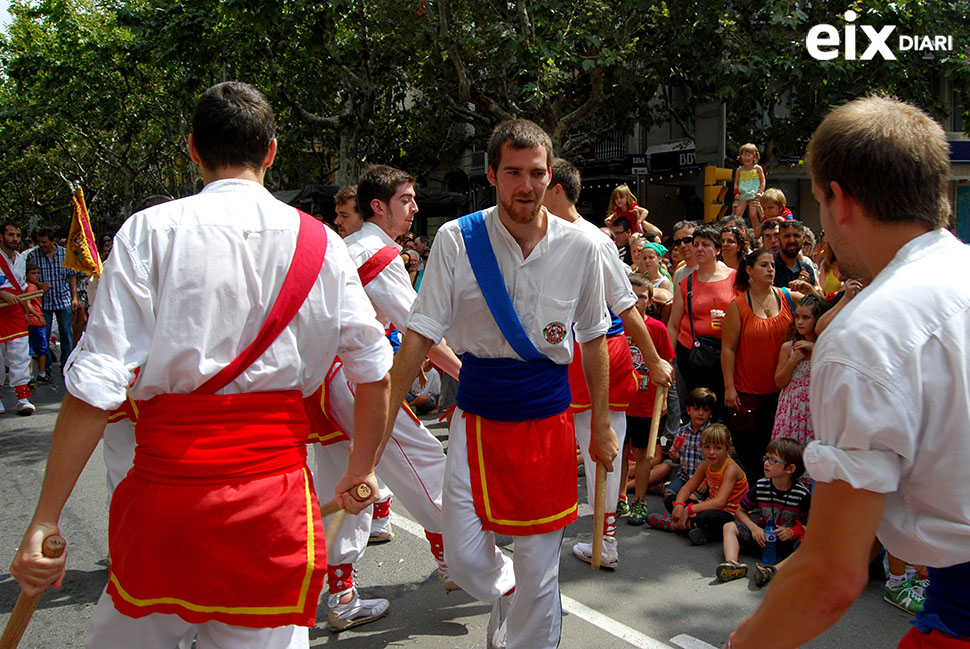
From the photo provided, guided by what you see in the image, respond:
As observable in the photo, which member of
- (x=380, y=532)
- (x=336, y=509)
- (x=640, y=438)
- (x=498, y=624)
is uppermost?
(x=336, y=509)

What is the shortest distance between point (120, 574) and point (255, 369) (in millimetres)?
633

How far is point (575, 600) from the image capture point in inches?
170

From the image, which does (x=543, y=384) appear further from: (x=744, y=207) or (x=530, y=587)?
(x=744, y=207)

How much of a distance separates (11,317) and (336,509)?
27.7 ft

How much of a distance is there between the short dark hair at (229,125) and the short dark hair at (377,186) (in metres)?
2.06

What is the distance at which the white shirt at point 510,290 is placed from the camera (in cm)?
328

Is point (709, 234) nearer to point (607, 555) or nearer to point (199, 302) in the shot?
point (607, 555)

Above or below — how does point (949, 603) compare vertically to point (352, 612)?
above

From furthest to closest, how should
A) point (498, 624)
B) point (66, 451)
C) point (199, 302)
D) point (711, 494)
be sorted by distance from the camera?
point (711, 494) < point (498, 624) < point (199, 302) < point (66, 451)

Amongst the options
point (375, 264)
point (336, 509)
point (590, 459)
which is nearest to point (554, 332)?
point (336, 509)

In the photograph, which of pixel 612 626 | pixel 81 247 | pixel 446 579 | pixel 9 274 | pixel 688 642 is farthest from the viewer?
pixel 9 274

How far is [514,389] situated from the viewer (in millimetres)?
3264

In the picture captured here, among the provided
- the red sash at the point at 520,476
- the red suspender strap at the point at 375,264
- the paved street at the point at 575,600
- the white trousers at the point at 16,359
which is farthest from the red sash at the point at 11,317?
the red sash at the point at 520,476

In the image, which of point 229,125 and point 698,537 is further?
point 698,537
